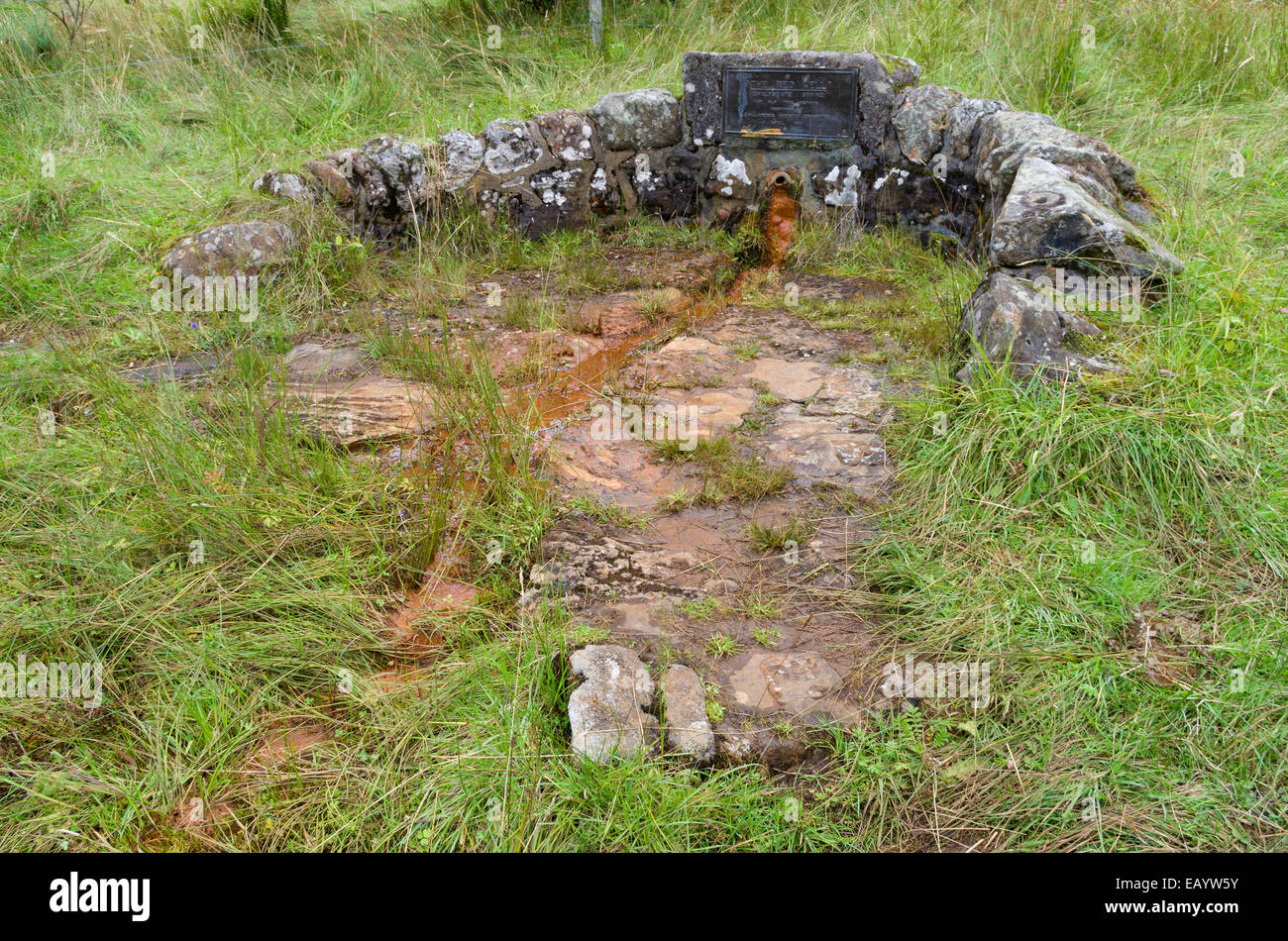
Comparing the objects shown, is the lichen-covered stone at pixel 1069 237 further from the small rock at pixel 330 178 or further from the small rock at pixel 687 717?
the small rock at pixel 330 178

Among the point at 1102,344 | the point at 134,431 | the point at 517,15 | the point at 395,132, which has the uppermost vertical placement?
the point at 517,15

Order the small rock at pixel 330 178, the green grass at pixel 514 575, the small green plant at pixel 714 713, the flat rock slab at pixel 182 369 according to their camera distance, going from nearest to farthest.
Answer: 1. the green grass at pixel 514 575
2. the small green plant at pixel 714 713
3. the flat rock slab at pixel 182 369
4. the small rock at pixel 330 178

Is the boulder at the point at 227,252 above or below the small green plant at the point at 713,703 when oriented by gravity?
above

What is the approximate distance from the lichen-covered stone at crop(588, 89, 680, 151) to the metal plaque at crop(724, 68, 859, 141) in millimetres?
380

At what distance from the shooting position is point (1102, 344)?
339 cm

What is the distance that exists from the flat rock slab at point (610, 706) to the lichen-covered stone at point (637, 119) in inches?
166

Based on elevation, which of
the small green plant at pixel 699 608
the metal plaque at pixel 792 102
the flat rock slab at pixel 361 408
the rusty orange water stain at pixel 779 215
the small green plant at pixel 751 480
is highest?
the metal plaque at pixel 792 102

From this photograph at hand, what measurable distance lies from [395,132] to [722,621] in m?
4.55

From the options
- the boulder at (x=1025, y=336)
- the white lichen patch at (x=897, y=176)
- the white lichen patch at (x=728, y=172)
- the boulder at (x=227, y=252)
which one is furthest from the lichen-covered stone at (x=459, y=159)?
the boulder at (x=1025, y=336)

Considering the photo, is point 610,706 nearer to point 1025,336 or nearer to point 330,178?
point 1025,336

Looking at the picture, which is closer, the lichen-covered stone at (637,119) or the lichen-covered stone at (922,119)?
the lichen-covered stone at (922,119)

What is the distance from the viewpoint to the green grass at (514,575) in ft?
7.16
